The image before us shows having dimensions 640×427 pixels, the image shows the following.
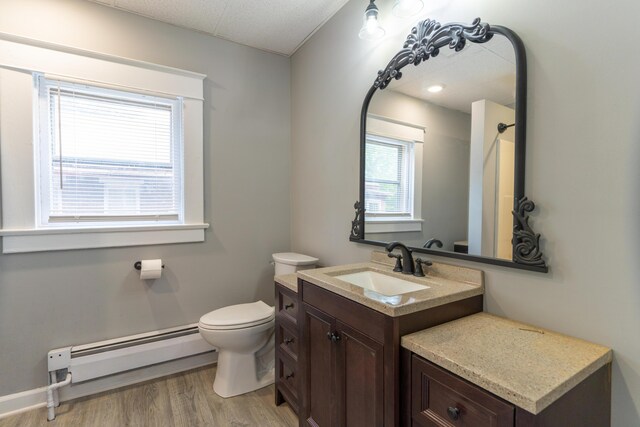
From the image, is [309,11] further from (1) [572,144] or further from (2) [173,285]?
(2) [173,285]

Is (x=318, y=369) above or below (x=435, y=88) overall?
below

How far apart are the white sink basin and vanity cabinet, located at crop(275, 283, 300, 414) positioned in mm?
333

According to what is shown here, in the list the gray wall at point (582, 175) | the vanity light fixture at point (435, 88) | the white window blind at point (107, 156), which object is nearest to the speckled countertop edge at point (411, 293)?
the gray wall at point (582, 175)

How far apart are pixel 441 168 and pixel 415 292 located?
65 centimetres

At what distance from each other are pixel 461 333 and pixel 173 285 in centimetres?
196

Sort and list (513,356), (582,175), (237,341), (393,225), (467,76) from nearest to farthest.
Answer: (513,356) → (582,175) → (467,76) → (393,225) → (237,341)

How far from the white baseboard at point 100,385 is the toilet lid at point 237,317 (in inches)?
20.9

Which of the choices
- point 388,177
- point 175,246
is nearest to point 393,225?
point 388,177

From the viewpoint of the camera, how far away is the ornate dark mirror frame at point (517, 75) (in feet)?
3.66

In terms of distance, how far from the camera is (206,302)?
234cm

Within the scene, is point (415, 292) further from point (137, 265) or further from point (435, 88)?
point (137, 265)

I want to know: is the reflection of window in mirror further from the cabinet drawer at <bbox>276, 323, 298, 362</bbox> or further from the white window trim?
the white window trim

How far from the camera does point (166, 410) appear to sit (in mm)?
1811

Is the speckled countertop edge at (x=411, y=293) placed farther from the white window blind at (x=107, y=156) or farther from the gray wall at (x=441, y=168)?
the white window blind at (x=107, y=156)
